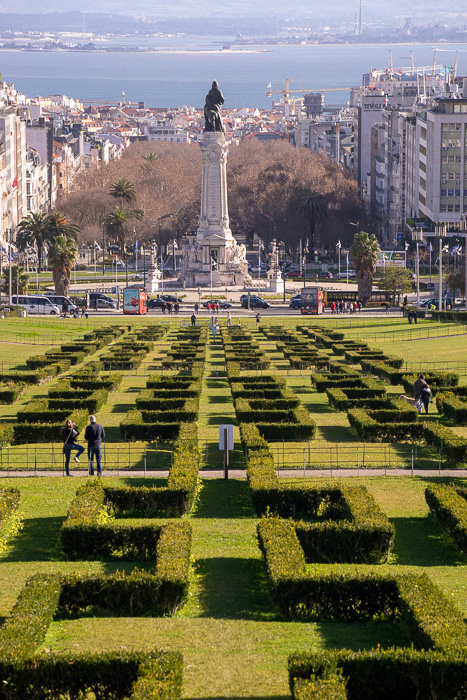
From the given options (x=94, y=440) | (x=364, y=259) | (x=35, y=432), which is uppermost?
(x=364, y=259)

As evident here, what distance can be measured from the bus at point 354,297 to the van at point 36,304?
1075 inches

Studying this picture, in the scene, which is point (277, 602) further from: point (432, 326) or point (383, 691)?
point (432, 326)

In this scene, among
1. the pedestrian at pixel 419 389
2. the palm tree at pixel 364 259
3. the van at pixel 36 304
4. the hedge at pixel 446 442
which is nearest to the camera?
the hedge at pixel 446 442

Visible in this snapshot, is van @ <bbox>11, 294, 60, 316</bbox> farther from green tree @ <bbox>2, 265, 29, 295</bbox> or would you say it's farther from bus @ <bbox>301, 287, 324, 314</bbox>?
bus @ <bbox>301, 287, 324, 314</bbox>

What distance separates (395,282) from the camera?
392ft

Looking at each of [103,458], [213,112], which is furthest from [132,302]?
[103,458]

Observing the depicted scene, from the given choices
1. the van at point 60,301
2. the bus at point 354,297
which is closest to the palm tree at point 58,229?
the van at point 60,301

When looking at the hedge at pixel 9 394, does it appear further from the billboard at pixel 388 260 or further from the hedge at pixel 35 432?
the billboard at pixel 388 260

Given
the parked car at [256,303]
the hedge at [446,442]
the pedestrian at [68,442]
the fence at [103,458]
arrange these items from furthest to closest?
the parked car at [256,303] → the hedge at [446,442] → the fence at [103,458] → the pedestrian at [68,442]

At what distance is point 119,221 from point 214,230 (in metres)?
16.8

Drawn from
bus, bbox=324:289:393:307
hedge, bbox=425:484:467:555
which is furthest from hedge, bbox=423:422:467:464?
bus, bbox=324:289:393:307

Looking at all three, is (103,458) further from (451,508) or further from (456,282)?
(456,282)

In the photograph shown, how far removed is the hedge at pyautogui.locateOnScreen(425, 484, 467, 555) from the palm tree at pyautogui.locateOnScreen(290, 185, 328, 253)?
13332 cm

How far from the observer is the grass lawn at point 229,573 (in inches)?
766
